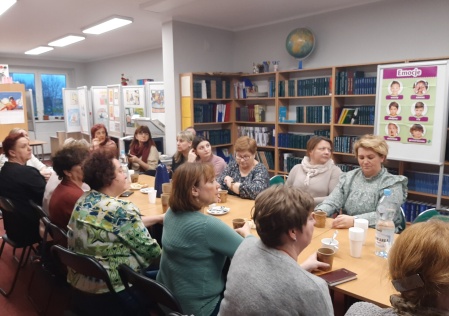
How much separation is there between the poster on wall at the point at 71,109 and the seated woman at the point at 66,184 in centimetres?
751

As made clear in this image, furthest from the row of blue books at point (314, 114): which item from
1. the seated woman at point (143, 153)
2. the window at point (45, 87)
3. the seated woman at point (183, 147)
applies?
the window at point (45, 87)

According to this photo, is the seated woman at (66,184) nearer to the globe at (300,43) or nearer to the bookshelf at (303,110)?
the bookshelf at (303,110)

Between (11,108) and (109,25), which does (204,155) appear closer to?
(109,25)

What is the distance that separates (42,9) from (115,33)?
1775mm

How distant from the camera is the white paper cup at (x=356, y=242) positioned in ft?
5.94

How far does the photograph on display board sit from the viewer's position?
20.8 ft

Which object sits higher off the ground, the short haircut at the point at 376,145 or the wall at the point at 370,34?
the wall at the point at 370,34

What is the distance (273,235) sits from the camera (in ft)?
4.09

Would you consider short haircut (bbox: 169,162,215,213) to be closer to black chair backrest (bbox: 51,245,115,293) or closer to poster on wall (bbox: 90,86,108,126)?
black chair backrest (bbox: 51,245,115,293)

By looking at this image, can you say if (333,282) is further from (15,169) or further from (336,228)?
(15,169)

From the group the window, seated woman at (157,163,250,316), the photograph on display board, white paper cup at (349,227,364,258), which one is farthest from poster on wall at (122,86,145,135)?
white paper cup at (349,227,364,258)

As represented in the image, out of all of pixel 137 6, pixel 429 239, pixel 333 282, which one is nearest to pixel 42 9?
pixel 137 6

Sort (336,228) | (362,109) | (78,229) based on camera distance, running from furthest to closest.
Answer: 1. (362,109)
2. (336,228)
3. (78,229)

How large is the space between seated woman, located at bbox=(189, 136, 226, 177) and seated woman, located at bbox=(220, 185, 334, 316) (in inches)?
93.7
